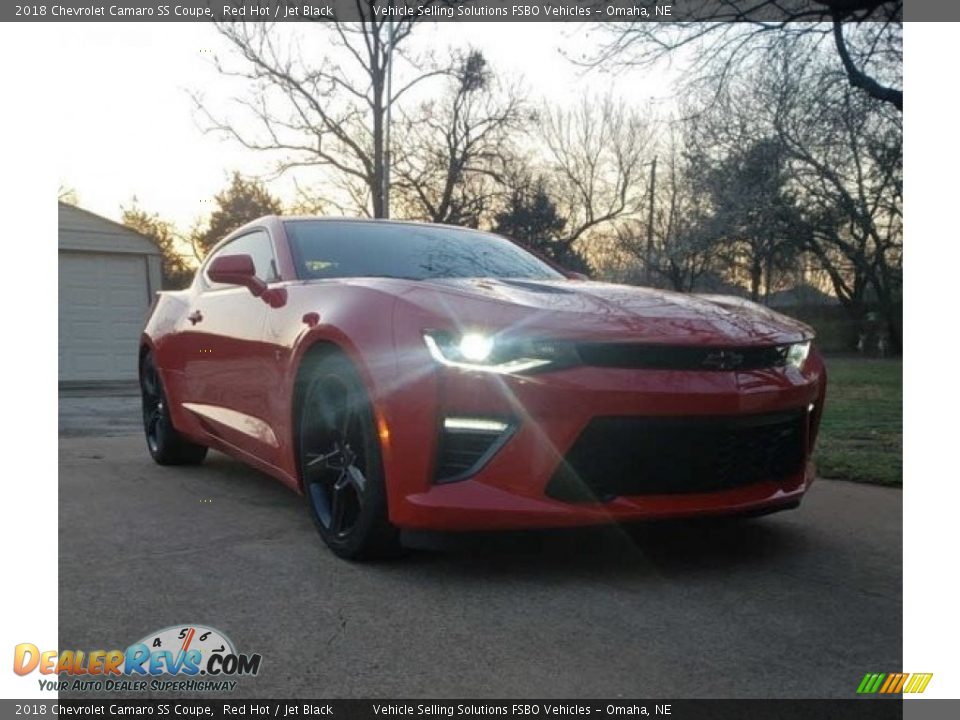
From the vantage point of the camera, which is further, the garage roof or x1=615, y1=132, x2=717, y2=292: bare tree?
x1=615, y1=132, x2=717, y2=292: bare tree

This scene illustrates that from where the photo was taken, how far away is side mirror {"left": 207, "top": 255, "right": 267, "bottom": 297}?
11.8 feet

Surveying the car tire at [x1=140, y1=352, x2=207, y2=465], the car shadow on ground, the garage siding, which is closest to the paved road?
the car shadow on ground

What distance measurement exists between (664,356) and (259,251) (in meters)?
2.32

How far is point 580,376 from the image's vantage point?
2502mm

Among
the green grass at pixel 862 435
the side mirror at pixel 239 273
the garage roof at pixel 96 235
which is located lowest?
the green grass at pixel 862 435

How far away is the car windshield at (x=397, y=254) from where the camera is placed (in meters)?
3.54

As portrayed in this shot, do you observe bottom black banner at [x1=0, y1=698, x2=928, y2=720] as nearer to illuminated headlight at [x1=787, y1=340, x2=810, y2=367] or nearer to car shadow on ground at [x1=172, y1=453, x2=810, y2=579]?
car shadow on ground at [x1=172, y1=453, x2=810, y2=579]

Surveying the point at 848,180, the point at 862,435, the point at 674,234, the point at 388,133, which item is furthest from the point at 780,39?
the point at 674,234

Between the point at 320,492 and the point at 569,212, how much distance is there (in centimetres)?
2113

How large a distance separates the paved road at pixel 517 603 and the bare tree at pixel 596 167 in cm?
986

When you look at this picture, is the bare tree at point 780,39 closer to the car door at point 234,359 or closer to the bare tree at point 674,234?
the car door at point 234,359

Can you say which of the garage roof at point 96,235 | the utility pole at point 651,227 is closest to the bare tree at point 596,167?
the utility pole at point 651,227

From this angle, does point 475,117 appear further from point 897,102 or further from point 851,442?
point 851,442

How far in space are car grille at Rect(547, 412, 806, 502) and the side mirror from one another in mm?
1754
